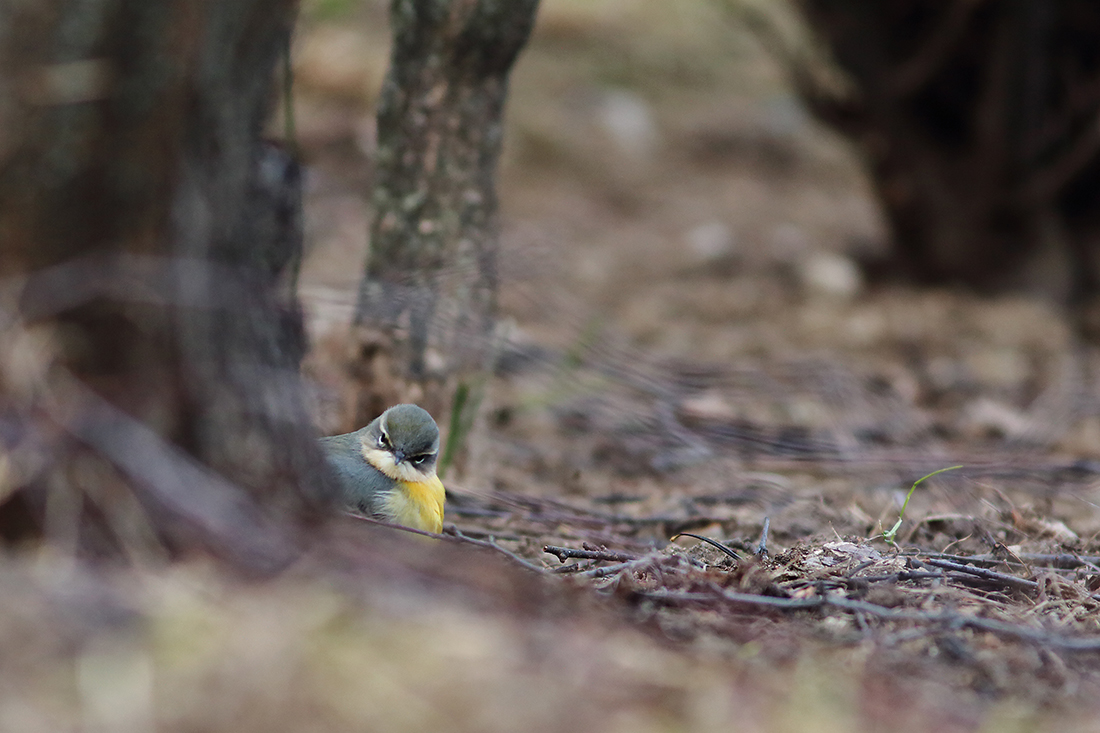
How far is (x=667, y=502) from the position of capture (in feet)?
11.2

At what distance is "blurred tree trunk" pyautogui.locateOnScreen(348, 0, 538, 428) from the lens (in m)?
3.17

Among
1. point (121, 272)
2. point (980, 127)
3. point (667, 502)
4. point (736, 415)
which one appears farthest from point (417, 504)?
point (980, 127)

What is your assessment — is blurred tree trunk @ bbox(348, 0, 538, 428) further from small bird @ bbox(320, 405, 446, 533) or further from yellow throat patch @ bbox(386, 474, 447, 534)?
yellow throat patch @ bbox(386, 474, 447, 534)

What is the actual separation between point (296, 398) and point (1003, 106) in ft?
17.2

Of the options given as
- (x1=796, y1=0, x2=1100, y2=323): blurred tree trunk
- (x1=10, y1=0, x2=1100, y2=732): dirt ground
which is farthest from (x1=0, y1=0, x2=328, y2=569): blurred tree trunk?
(x1=796, y1=0, x2=1100, y2=323): blurred tree trunk

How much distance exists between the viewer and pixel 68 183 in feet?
5.08

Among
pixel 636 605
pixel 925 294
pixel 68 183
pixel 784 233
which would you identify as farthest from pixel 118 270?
pixel 784 233

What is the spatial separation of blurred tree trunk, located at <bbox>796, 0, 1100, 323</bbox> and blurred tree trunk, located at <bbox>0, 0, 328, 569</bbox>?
16.9 feet

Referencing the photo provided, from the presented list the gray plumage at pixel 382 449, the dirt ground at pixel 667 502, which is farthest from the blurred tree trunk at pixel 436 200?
the gray plumage at pixel 382 449

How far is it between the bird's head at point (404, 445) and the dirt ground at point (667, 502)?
191 millimetres

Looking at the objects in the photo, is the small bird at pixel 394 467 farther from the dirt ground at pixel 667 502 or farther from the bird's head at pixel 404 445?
the dirt ground at pixel 667 502

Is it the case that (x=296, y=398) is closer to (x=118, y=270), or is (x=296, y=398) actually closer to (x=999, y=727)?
(x=118, y=270)

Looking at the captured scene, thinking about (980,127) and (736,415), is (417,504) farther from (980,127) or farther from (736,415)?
(980,127)

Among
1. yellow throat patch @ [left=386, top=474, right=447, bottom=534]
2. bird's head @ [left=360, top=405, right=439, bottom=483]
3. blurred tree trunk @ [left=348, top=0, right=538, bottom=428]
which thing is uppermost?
blurred tree trunk @ [left=348, top=0, right=538, bottom=428]
